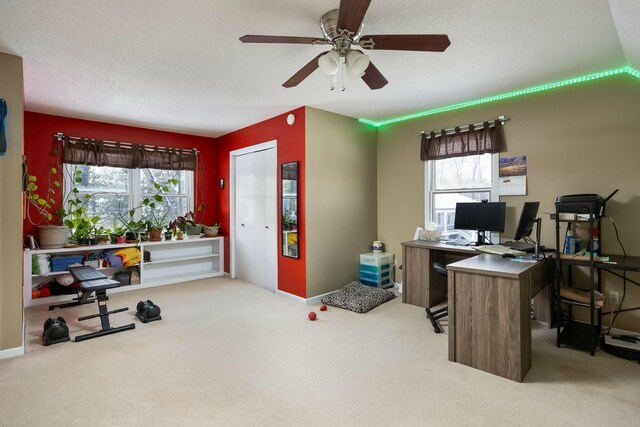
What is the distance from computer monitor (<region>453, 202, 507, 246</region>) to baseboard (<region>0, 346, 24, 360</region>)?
4.47m

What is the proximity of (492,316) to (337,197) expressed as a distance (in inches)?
97.6

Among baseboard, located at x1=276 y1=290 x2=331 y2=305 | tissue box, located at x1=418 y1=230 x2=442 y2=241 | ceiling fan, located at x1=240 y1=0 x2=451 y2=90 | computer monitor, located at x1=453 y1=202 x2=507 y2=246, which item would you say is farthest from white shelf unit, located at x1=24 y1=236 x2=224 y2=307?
ceiling fan, located at x1=240 y1=0 x2=451 y2=90

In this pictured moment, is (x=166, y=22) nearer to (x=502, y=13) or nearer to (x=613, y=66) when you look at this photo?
(x=502, y=13)

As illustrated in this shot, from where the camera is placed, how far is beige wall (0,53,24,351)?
2586mm

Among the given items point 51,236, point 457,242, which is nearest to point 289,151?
point 457,242

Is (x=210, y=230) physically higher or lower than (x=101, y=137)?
lower

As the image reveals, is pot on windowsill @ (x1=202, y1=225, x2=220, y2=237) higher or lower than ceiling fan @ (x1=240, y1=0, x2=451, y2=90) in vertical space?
lower

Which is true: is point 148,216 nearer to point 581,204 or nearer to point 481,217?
point 481,217

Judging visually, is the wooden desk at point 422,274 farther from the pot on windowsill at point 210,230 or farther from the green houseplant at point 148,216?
the green houseplant at point 148,216

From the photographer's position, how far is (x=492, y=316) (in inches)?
91.4

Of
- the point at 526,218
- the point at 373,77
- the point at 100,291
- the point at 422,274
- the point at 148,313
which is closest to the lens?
the point at 373,77

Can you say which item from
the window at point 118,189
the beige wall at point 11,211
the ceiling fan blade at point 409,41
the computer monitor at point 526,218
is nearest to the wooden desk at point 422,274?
the computer monitor at point 526,218

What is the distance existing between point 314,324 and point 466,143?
2.84 meters

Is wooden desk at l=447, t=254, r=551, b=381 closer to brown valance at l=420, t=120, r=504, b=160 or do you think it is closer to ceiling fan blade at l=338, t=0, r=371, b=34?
brown valance at l=420, t=120, r=504, b=160
